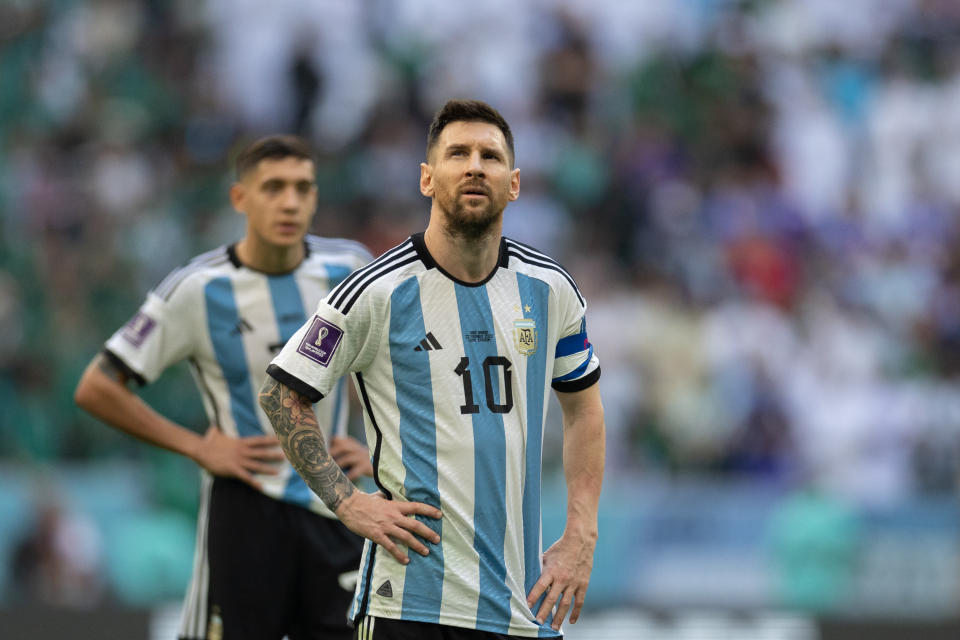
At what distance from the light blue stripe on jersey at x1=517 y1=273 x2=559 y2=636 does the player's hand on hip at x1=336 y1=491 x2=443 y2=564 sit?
0.31 m

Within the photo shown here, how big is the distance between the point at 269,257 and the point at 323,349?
1733 millimetres

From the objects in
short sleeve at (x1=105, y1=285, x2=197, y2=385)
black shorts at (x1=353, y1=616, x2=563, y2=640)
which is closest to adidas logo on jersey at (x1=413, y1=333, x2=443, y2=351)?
black shorts at (x1=353, y1=616, x2=563, y2=640)

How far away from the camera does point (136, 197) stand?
40.1ft

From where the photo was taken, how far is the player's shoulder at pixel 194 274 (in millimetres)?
5586

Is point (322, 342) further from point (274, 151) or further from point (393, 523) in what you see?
point (274, 151)

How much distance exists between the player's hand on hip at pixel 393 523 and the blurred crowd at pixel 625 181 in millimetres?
6211

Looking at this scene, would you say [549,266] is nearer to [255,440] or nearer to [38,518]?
[255,440]

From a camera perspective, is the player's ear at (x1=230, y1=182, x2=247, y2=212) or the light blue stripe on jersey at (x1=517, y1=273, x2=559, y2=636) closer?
the light blue stripe on jersey at (x1=517, y1=273, x2=559, y2=636)

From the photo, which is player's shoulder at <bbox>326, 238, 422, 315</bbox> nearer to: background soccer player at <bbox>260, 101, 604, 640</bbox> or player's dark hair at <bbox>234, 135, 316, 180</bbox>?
background soccer player at <bbox>260, 101, 604, 640</bbox>

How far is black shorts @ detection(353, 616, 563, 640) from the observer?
3.95m

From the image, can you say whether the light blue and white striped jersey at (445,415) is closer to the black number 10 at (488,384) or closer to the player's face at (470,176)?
the black number 10 at (488,384)

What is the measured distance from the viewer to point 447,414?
402 centimetres

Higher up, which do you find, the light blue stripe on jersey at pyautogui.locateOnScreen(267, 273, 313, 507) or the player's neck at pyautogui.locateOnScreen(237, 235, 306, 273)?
the player's neck at pyautogui.locateOnScreen(237, 235, 306, 273)

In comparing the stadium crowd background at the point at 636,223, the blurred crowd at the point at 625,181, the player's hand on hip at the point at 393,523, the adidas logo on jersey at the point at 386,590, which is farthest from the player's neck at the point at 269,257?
the blurred crowd at the point at 625,181
